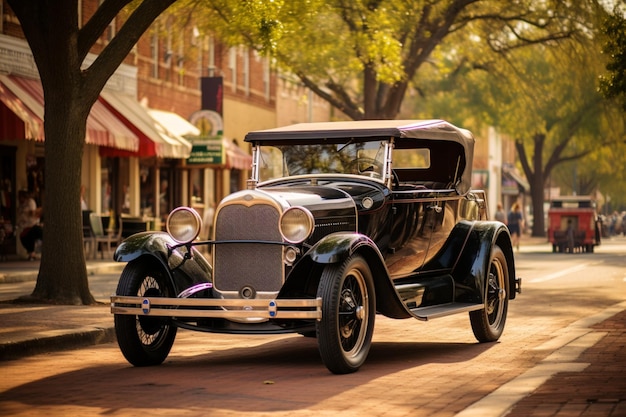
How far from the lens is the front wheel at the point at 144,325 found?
418 inches

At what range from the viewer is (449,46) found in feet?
133

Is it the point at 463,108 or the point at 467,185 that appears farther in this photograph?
the point at 463,108

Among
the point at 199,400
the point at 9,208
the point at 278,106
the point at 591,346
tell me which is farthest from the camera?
the point at 278,106

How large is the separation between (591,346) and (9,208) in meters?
20.9

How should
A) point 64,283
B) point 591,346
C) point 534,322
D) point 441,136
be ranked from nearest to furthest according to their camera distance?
1. point 591,346
2. point 441,136
3. point 534,322
4. point 64,283

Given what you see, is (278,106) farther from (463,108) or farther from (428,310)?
(428,310)

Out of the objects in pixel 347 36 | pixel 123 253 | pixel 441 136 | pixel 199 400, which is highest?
pixel 347 36

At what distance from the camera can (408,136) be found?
11.9m

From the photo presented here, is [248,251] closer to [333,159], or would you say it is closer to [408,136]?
[333,159]

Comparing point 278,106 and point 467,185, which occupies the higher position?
point 278,106

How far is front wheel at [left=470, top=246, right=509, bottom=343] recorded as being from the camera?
41.3ft

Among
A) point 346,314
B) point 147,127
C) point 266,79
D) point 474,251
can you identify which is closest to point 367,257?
point 346,314

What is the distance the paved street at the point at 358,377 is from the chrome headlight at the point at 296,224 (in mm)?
1042

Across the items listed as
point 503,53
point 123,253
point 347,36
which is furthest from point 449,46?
point 123,253
